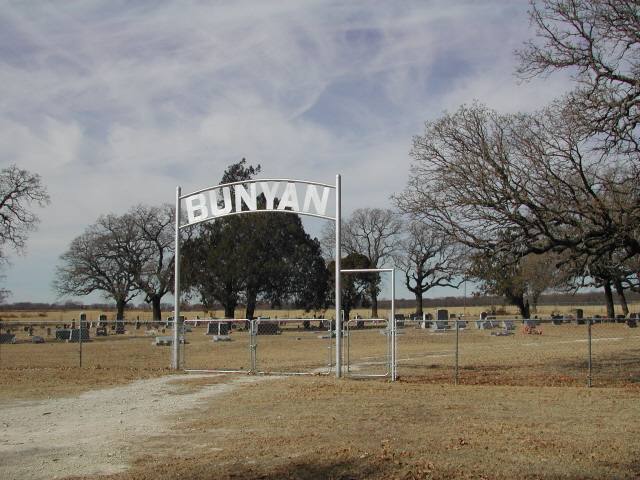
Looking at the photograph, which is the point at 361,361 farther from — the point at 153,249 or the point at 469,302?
the point at 469,302

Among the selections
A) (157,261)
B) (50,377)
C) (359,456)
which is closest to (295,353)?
(50,377)

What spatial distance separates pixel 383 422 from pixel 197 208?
1103cm

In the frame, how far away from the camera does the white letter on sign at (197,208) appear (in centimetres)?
1988

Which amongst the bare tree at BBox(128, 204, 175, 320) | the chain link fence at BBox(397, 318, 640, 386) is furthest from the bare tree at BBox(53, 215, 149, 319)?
the chain link fence at BBox(397, 318, 640, 386)

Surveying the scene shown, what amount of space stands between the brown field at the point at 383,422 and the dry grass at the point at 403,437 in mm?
20

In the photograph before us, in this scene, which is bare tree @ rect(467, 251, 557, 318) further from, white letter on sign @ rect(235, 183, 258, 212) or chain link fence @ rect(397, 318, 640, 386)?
white letter on sign @ rect(235, 183, 258, 212)

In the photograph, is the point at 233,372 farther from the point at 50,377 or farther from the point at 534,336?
the point at 534,336

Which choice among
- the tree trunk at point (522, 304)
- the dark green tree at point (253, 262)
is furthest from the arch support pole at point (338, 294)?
the tree trunk at point (522, 304)

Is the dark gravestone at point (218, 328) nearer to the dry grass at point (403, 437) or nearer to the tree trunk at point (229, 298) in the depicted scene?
the tree trunk at point (229, 298)

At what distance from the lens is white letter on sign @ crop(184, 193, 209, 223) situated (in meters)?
19.9

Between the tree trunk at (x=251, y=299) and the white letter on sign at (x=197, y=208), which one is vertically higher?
the white letter on sign at (x=197, y=208)

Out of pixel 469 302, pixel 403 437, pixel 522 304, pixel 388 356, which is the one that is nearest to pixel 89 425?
pixel 403 437

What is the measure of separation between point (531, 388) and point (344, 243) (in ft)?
212

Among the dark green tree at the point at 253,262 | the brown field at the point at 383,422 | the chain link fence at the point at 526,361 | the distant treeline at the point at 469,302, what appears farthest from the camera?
the distant treeline at the point at 469,302
